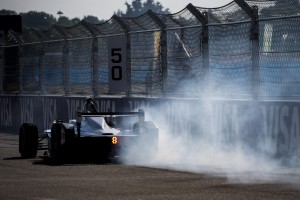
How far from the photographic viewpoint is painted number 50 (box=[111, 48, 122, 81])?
845 inches

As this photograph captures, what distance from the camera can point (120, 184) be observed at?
12.2 meters

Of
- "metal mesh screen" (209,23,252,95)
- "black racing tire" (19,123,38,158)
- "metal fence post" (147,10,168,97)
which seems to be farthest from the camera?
"metal fence post" (147,10,168,97)

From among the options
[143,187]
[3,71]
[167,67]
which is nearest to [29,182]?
[143,187]

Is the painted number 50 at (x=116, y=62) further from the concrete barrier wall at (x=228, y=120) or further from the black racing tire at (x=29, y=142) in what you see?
the black racing tire at (x=29, y=142)

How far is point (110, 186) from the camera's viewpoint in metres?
12.0

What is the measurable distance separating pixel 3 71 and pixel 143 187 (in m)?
19.1

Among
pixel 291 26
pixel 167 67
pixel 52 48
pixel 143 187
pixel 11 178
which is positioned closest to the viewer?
pixel 143 187

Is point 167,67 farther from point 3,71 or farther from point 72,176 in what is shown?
point 3,71

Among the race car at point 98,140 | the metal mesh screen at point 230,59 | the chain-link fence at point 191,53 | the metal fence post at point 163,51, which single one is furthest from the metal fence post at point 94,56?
the race car at point 98,140

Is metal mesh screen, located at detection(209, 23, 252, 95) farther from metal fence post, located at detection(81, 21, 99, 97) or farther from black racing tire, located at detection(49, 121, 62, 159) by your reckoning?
metal fence post, located at detection(81, 21, 99, 97)

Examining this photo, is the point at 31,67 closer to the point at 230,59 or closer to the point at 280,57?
the point at 230,59

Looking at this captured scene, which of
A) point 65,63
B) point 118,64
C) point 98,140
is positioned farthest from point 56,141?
point 65,63

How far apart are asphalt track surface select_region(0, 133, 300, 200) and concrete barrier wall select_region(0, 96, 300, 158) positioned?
47.5 inches

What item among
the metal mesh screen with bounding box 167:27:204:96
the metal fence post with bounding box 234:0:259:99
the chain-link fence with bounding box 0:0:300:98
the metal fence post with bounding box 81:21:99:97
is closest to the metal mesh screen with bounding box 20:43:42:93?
the chain-link fence with bounding box 0:0:300:98
